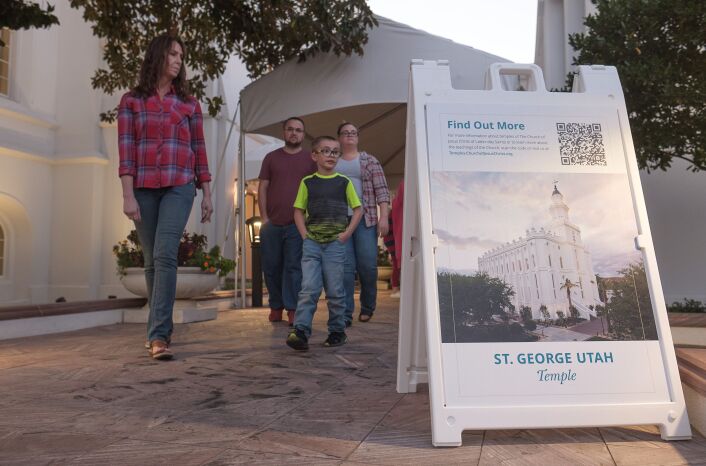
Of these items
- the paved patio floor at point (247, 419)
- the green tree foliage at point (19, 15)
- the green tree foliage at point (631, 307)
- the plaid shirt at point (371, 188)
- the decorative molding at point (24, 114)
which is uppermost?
the decorative molding at point (24, 114)

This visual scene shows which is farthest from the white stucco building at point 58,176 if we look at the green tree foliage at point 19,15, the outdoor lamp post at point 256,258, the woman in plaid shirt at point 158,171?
the woman in plaid shirt at point 158,171

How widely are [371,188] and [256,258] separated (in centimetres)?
281

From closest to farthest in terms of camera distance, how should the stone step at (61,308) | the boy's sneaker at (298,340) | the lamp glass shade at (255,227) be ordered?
the boy's sneaker at (298,340)
the stone step at (61,308)
the lamp glass shade at (255,227)

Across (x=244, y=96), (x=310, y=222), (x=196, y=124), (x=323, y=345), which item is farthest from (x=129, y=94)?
(x=244, y=96)

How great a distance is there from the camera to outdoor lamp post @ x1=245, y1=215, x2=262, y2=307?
7.13m

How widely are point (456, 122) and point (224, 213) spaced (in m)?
10.7

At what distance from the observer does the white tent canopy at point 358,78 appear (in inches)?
243

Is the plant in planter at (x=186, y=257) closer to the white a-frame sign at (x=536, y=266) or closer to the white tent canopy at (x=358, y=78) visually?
the white tent canopy at (x=358, y=78)

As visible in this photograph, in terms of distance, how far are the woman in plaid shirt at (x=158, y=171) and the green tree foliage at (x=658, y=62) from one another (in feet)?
11.7

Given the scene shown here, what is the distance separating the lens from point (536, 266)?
1923 mm

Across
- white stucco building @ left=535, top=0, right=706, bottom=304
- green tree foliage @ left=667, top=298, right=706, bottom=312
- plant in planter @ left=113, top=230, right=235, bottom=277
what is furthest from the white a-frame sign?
white stucco building @ left=535, top=0, right=706, bottom=304

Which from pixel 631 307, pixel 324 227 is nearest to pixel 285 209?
pixel 324 227

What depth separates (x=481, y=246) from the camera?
1926 mm

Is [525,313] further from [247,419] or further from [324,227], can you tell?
[324,227]
